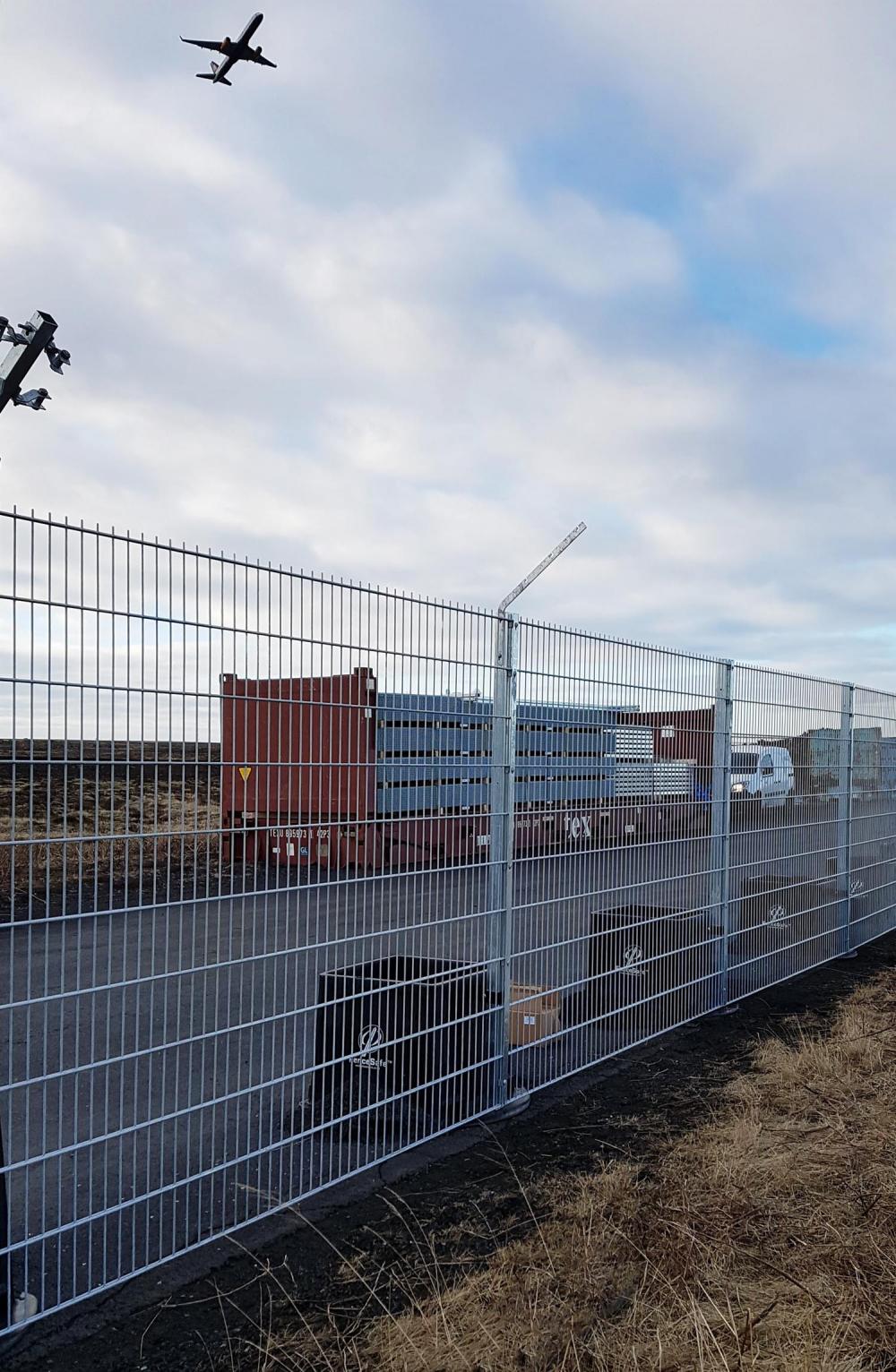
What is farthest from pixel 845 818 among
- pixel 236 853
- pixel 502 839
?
pixel 236 853

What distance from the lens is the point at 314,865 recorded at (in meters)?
4.02

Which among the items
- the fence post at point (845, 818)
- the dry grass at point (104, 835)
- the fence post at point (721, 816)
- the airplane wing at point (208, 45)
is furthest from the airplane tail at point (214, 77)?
the fence post at point (845, 818)

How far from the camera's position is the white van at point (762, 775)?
7.39 metres

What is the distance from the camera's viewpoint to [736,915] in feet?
24.5

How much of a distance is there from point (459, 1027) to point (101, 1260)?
68.7 inches

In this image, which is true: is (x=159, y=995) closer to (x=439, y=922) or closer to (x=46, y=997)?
(x=439, y=922)

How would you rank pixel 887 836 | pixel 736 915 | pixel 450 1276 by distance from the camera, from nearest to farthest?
pixel 450 1276 → pixel 736 915 → pixel 887 836

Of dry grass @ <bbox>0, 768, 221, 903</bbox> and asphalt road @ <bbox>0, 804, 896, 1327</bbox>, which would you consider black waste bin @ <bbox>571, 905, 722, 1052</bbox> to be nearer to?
asphalt road @ <bbox>0, 804, 896, 1327</bbox>

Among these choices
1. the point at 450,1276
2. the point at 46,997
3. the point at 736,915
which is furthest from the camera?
the point at 736,915

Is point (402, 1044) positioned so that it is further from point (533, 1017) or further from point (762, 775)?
point (762, 775)

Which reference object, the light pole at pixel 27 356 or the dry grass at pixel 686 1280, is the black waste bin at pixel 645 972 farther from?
the light pole at pixel 27 356

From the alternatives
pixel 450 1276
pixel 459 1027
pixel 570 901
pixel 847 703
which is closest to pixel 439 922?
pixel 459 1027

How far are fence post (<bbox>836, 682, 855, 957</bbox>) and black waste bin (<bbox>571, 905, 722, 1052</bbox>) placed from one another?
2657 mm

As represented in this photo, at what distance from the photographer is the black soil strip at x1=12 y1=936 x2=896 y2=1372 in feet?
10.6
